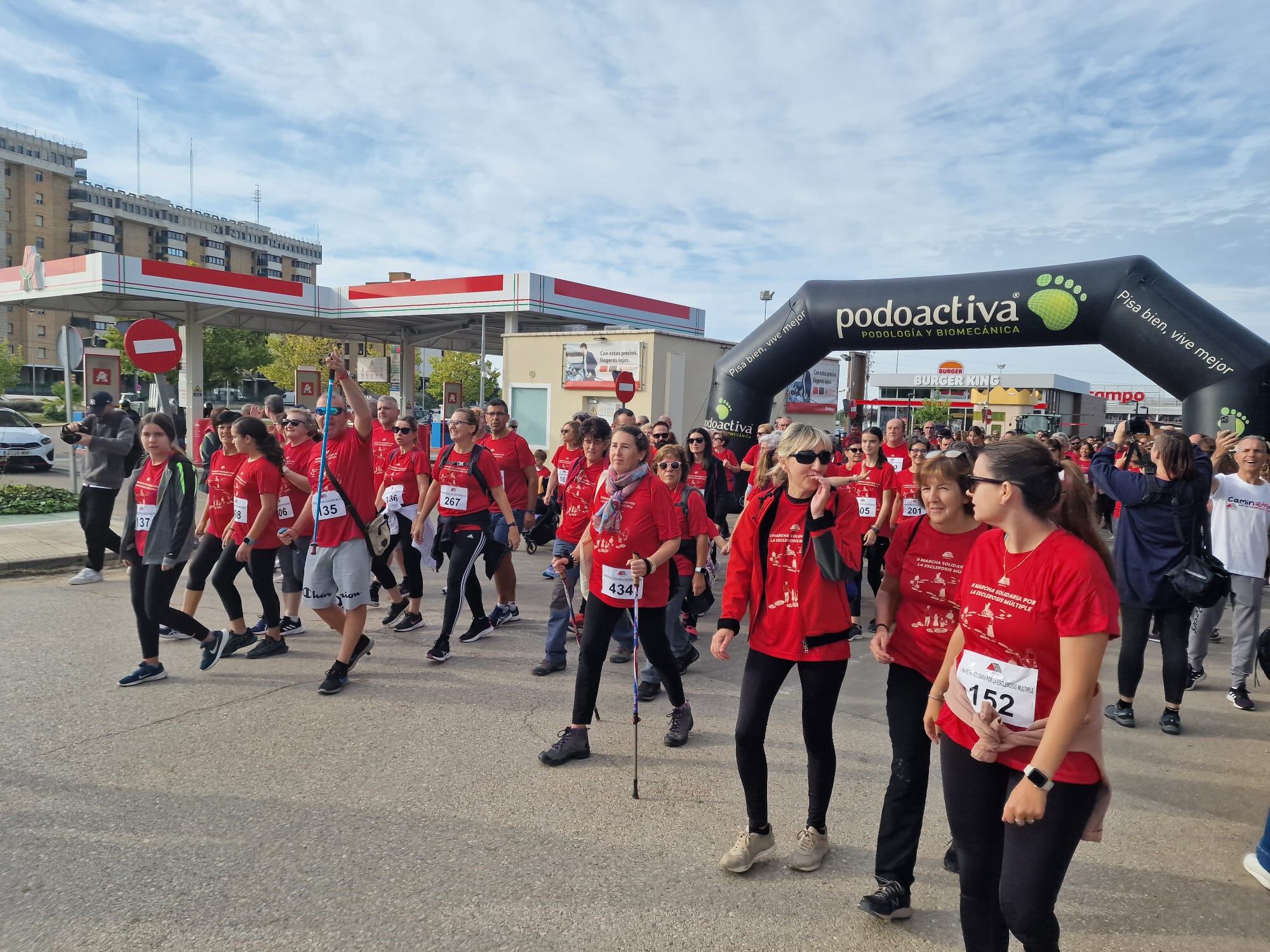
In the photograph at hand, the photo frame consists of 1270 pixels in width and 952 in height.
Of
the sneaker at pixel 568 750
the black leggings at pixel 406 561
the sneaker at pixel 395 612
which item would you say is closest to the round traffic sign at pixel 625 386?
the black leggings at pixel 406 561

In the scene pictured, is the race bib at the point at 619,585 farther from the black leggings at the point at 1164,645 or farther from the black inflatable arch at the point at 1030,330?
the black inflatable arch at the point at 1030,330

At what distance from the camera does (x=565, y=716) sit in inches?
189

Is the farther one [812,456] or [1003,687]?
[812,456]

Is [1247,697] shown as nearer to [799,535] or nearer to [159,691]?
[799,535]

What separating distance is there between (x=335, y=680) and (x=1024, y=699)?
4249mm

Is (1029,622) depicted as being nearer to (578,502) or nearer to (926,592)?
(926,592)

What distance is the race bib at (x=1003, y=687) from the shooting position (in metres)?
2.19

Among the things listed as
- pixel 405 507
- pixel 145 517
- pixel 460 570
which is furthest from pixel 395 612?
pixel 145 517

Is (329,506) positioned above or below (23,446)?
above

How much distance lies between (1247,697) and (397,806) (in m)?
5.61

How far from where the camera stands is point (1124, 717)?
4.97 meters

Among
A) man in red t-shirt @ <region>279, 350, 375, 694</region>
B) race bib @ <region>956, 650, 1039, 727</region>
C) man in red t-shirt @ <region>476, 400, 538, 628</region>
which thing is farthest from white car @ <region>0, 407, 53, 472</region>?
race bib @ <region>956, 650, 1039, 727</region>

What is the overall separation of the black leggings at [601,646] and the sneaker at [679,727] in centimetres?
23

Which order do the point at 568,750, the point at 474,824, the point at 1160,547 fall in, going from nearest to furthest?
the point at 474,824
the point at 568,750
the point at 1160,547
